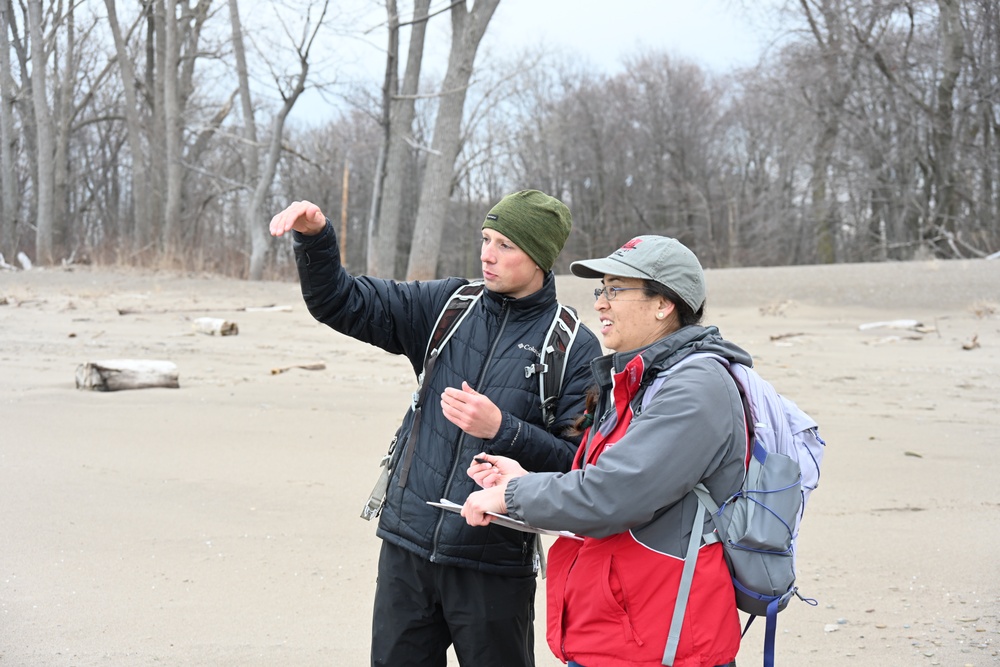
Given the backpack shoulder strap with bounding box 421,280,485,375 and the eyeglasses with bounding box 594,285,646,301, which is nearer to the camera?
the eyeglasses with bounding box 594,285,646,301

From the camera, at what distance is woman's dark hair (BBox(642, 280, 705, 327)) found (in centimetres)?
232

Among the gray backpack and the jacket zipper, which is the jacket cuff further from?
the gray backpack

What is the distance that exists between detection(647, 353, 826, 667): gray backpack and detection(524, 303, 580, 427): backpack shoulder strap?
2.12 ft

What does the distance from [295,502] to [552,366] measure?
346 centimetres

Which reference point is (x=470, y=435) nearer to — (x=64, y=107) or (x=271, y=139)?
(x=271, y=139)

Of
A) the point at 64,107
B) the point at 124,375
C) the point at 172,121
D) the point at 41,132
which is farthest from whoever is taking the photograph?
the point at 64,107

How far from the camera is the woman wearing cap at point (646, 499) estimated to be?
6.70 ft

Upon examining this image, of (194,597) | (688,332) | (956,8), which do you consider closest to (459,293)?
(688,332)

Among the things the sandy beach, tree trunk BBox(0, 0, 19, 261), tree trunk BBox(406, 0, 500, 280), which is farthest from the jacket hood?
tree trunk BBox(0, 0, 19, 261)

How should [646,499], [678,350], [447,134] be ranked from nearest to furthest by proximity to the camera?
1. [646,499]
2. [678,350]
3. [447,134]

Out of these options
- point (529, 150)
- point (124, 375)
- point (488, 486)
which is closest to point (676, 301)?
point (488, 486)

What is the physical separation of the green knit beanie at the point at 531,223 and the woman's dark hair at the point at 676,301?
0.57m

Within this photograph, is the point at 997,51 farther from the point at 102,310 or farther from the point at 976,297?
the point at 102,310

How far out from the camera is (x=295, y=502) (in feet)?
19.1
